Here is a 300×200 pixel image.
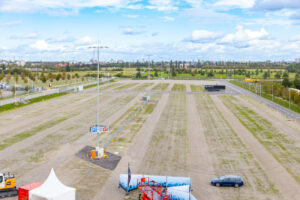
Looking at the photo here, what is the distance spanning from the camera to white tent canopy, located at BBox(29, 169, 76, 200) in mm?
24125

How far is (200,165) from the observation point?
3678 centimetres

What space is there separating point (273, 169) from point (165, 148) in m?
14.7

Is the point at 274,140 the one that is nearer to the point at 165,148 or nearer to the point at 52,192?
the point at 165,148

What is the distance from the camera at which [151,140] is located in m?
48.0

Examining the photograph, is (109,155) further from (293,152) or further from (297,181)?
(293,152)

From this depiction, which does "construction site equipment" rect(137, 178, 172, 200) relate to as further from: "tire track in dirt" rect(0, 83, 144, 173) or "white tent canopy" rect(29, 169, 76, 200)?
"tire track in dirt" rect(0, 83, 144, 173)

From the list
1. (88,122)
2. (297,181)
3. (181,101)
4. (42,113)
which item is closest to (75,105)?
(42,113)

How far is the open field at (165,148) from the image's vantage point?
31.0 metres

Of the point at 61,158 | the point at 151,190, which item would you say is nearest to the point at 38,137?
the point at 61,158

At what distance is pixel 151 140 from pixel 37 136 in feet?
61.3

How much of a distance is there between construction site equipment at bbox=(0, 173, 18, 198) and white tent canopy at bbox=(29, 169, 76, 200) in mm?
3860

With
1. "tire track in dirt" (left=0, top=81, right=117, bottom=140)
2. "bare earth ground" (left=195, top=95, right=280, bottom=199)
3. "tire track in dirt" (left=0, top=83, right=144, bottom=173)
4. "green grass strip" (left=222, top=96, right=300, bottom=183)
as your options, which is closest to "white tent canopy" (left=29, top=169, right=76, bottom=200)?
"tire track in dirt" (left=0, top=83, right=144, bottom=173)

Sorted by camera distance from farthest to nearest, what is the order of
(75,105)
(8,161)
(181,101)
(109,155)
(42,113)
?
(181,101) < (75,105) < (42,113) < (109,155) < (8,161)

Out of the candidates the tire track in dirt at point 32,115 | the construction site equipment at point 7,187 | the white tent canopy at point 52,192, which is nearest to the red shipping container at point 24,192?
the white tent canopy at point 52,192
